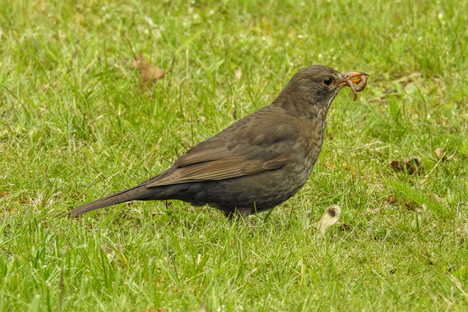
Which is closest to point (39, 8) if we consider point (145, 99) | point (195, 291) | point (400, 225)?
point (145, 99)

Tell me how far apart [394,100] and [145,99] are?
1825 mm

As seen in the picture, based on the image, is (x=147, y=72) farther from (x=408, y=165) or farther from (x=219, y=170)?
(x=408, y=165)

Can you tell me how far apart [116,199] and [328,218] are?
1.24 m

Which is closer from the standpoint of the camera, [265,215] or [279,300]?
[279,300]

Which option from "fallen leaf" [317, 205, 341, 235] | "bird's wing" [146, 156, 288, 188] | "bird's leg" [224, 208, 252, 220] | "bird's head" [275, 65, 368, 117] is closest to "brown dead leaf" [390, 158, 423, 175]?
"bird's head" [275, 65, 368, 117]

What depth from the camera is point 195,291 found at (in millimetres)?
4355

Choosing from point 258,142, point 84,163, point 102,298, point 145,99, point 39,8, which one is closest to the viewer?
point 102,298

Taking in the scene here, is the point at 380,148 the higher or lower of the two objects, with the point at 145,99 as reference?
lower

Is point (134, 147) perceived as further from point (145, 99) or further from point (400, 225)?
point (400, 225)

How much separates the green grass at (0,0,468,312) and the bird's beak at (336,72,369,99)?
1.42 feet

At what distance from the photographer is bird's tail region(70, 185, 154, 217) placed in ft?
17.3

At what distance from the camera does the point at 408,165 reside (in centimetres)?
662

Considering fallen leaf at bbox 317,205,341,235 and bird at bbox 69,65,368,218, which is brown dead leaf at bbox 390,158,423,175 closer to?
bird at bbox 69,65,368,218

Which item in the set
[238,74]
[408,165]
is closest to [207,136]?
[238,74]
